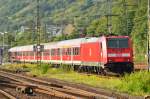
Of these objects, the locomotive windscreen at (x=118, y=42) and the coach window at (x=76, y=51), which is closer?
the locomotive windscreen at (x=118, y=42)

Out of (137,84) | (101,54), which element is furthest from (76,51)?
(137,84)

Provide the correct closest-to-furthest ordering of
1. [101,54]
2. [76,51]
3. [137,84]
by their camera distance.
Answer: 1. [137,84]
2. [101,54]
3. [76,51]

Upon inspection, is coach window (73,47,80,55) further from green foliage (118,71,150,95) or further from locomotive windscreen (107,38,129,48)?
green foliage (118,71,150,95)

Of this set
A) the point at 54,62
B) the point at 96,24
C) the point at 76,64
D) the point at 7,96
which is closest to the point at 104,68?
the point at 76,64

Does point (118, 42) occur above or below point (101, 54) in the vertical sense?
above

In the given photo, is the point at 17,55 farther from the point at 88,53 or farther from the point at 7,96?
the point at 7,96

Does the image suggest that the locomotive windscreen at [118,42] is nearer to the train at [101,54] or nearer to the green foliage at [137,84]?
the train at [101,54]

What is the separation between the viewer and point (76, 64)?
150 feet

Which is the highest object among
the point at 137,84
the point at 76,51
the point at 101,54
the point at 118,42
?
the point at 118,42

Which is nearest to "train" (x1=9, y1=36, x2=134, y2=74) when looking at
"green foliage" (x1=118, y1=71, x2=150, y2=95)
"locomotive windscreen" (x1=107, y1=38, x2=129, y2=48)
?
"locomotive windscreen" (x1=107, y1=38, x2=129, y2=48)

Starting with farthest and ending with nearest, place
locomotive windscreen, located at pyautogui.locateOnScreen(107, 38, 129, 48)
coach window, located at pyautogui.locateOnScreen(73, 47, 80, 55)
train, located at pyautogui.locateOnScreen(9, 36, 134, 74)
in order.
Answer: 1. coach window, located at pyautogui.locateOnScreen(73, 47, 80, 55)
2. locomotive windscreen, located at pyautogui.locateOnScreen(107, 38, 129, 48)
3. train, located at pyautogui.locateOnScreen(9, 36, 134, 74)

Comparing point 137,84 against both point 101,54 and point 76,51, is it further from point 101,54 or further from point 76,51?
point 76,51

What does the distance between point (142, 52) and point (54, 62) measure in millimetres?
26177

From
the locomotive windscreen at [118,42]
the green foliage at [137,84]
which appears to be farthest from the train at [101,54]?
the green foliage at [137,84]
